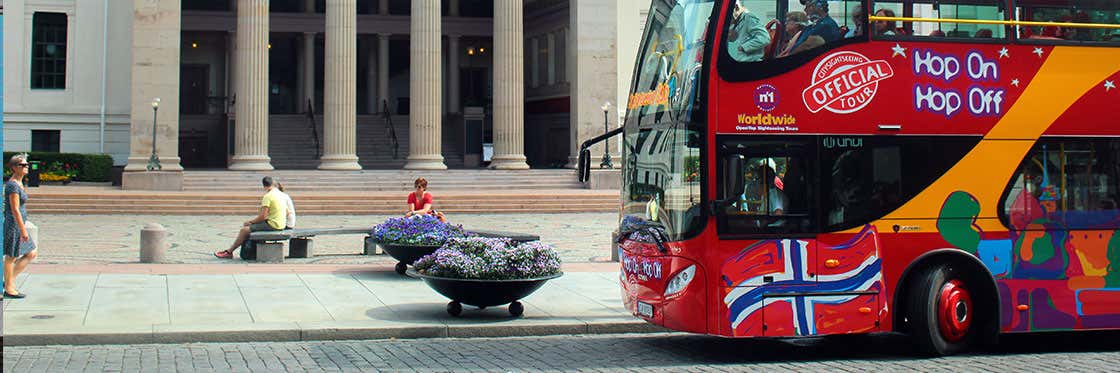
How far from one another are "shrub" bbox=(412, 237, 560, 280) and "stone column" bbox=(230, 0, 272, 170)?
30039 millimetres

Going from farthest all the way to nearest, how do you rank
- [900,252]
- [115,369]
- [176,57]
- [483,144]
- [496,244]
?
[483,144] → [176,57] → [496,244] → [900,252] → [115,369]

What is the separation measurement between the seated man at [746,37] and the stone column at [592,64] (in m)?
34.9

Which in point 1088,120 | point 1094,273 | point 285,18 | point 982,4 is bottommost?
point 1094,273

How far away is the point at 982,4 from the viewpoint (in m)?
11.0

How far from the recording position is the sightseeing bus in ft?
33.7

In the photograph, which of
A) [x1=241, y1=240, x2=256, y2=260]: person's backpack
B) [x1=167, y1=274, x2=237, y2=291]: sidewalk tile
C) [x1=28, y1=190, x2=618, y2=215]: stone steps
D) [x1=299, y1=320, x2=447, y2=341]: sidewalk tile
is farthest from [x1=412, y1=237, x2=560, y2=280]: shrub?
[x1=28, y1=190, x2=618, y2=215]: stone steps

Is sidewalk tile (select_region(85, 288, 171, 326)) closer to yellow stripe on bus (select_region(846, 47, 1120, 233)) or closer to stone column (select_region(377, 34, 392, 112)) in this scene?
yellow stripe on bus (select_region(846, 47, 1120, 233))

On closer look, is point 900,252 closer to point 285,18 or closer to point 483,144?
point 483,144

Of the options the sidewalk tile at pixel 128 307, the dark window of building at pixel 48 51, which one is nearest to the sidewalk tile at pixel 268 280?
the sidewalk tile at pixel 128 307

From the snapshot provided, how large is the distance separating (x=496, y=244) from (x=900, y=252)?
4622 mm

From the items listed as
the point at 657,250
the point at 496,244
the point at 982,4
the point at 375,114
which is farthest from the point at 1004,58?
the point at 375,114

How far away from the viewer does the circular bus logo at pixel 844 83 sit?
10.5 metres

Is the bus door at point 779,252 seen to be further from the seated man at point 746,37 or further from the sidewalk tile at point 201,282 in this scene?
the sidewalk tile at point 201,282

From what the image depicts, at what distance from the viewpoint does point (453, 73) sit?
186 feet
